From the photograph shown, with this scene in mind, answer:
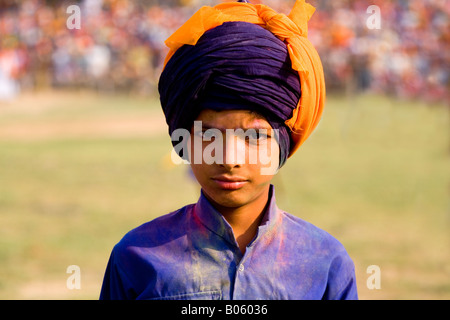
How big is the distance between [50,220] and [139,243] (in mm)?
6186

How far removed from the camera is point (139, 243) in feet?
6.13

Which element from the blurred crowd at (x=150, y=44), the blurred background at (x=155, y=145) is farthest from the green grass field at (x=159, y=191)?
the blurred crowd at (x=150, y=44)

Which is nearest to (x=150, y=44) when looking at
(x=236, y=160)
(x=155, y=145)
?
(x=155, y=145)

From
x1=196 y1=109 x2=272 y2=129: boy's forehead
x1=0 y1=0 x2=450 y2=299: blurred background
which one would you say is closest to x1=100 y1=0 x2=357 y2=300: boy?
x1=196 y1=109 x2=272 y2=129: boy's forehead

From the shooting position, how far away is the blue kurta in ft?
5.88

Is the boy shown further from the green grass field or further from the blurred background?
the green grass field

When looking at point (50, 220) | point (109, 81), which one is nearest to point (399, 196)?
point (50, 220)

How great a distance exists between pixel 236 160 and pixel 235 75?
0.73ft

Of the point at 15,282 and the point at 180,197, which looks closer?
the point at 15,282

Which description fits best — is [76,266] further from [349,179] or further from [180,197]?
[349,179]

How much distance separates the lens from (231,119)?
5.78 feet

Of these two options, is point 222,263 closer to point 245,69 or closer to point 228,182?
point 228,182

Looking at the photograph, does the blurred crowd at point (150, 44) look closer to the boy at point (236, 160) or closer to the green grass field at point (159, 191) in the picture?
the green grass field at point (159, 191)

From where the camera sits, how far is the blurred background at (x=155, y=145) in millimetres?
6582
